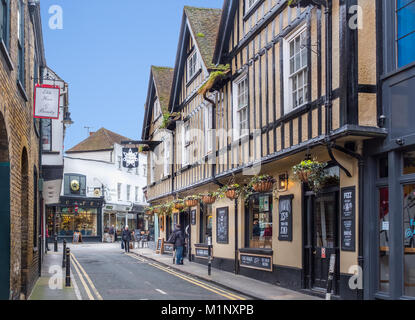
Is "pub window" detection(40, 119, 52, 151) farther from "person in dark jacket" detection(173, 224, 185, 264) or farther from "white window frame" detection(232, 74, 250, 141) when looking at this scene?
"white window frame" detection(232, 74, 250, 141)

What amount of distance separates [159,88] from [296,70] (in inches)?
683

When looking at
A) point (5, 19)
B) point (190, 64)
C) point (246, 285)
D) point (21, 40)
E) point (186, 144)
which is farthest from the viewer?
point (186, 144)

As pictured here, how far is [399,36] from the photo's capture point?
32.5ft

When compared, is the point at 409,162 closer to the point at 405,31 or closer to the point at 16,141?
the point at 405,31

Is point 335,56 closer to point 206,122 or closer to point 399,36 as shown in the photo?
point 399,36

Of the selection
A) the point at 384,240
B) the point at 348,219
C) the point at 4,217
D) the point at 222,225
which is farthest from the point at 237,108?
the point at 4,217

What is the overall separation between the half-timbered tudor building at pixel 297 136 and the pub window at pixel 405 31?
0.15 metres

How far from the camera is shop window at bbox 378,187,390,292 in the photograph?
33.1 ft

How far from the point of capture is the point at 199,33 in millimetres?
21672

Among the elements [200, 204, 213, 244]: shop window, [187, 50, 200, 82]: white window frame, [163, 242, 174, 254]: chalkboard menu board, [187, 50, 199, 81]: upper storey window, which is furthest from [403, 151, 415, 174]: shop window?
[163, 242, 174, 254]: chalkboard menu board

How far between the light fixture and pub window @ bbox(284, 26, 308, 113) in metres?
2.07

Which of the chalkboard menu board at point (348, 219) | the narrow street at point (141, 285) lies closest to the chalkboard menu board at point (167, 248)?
the narrow street at point (141, 285)

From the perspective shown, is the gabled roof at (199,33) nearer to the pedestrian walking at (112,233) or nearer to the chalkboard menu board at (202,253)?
the chalkboard menu board at (202,253)
